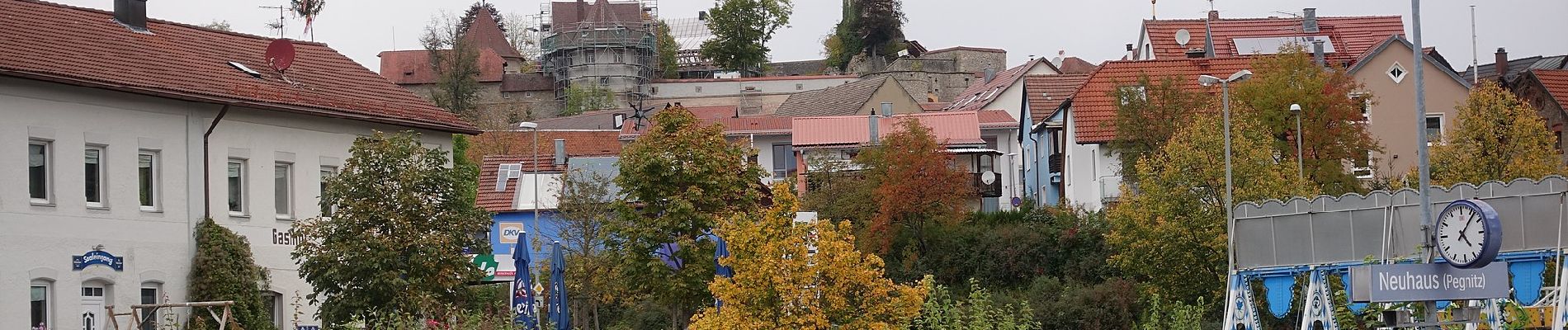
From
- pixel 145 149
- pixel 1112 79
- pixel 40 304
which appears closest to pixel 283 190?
pixel 145 149

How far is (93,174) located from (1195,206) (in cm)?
2093

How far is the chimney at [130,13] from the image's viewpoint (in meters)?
35.7

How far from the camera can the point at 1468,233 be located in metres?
20.4

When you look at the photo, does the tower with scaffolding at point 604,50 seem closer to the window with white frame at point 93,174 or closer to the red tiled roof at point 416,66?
the red tiled roof at point 416,66

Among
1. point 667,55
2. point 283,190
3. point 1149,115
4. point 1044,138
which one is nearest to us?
point 283,190

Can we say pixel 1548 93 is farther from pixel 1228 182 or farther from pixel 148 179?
pixel 148 179

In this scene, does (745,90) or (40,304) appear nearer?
(40,304)

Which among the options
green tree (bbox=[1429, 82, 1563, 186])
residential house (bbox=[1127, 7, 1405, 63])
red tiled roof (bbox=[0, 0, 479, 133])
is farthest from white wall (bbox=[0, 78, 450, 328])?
residential house (bbox=[1127, 7, 1405, 63])

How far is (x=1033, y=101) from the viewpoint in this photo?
2633 inches

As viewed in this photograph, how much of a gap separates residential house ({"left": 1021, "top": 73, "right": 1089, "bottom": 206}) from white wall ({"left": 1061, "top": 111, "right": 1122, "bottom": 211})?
89 cm

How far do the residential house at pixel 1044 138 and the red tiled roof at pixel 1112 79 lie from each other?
2.57 ft

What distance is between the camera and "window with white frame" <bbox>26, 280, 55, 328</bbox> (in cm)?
3042

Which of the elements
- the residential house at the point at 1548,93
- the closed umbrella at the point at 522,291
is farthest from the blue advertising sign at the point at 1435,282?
the residential house at the point at 1548,93

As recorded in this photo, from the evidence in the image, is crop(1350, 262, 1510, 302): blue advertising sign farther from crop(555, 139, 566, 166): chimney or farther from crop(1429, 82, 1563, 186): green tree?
crop(555, 139, 566, 166): chimney
